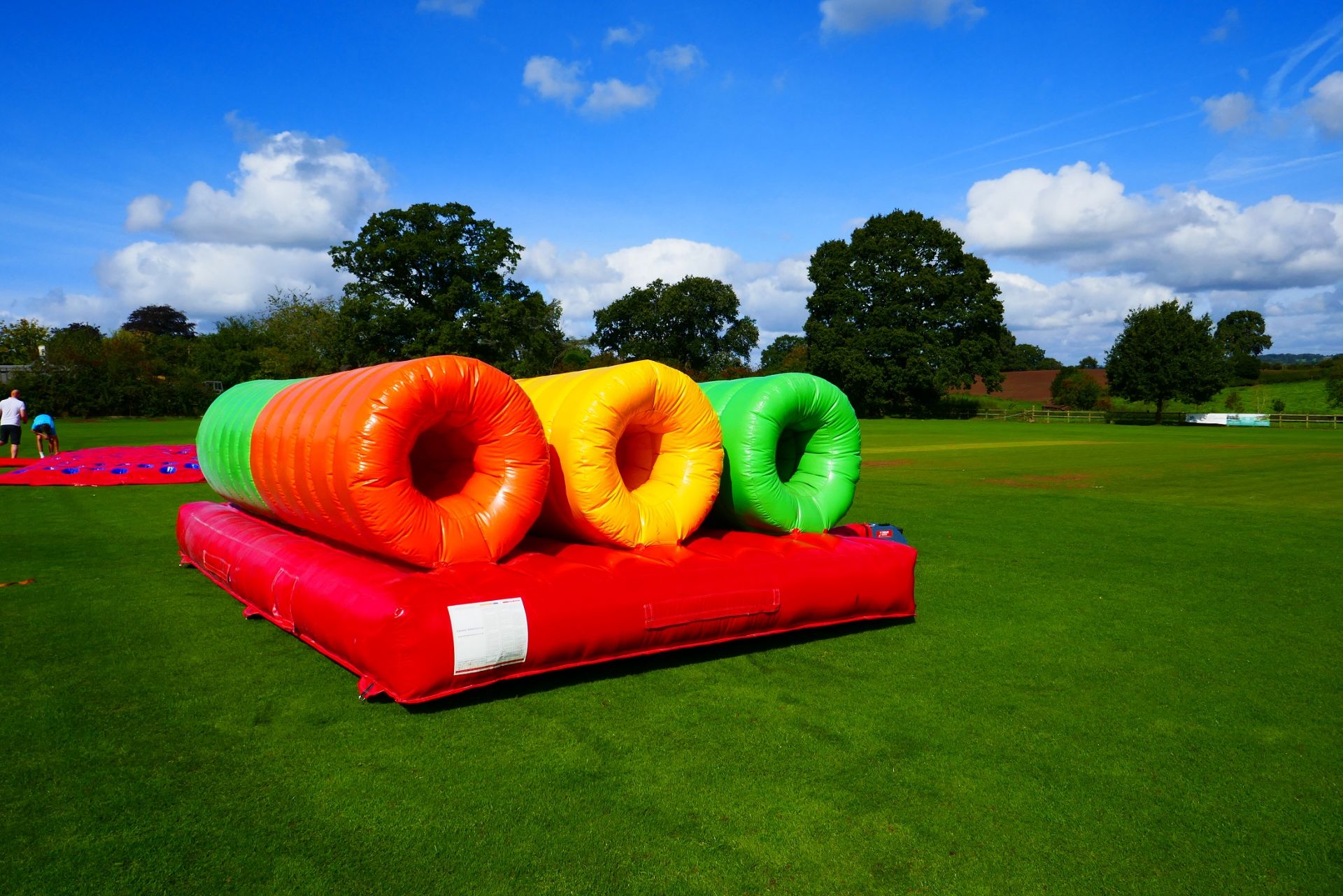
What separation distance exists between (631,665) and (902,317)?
5325cm

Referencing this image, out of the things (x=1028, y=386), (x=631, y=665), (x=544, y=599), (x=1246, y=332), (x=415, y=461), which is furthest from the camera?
(x=1246, y=332)

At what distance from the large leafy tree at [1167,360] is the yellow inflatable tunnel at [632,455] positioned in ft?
185

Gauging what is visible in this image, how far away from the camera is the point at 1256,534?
10531 mm

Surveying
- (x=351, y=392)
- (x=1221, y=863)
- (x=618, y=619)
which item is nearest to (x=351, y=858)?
(x=618, y=619)

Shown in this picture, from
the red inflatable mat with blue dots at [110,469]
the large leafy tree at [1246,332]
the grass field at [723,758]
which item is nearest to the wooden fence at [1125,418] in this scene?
the grass field at [723,758]

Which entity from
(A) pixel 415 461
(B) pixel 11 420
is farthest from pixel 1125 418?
(A) pixel 415 461

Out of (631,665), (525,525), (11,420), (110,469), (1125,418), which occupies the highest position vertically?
(11,420)

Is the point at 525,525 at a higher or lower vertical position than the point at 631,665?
higher

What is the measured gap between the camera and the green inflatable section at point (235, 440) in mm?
7027

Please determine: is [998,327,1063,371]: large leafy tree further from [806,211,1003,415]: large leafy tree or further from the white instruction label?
the white instruction label

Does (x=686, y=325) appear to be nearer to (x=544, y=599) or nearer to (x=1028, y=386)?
(x=1028, y=386)

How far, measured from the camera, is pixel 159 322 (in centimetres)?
9619

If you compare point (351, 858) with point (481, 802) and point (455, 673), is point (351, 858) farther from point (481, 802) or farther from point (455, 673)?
point (455, 673)

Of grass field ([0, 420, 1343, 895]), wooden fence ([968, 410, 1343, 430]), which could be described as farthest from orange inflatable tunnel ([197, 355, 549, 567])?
wooden fence ([968, 410, 1343, 430])
